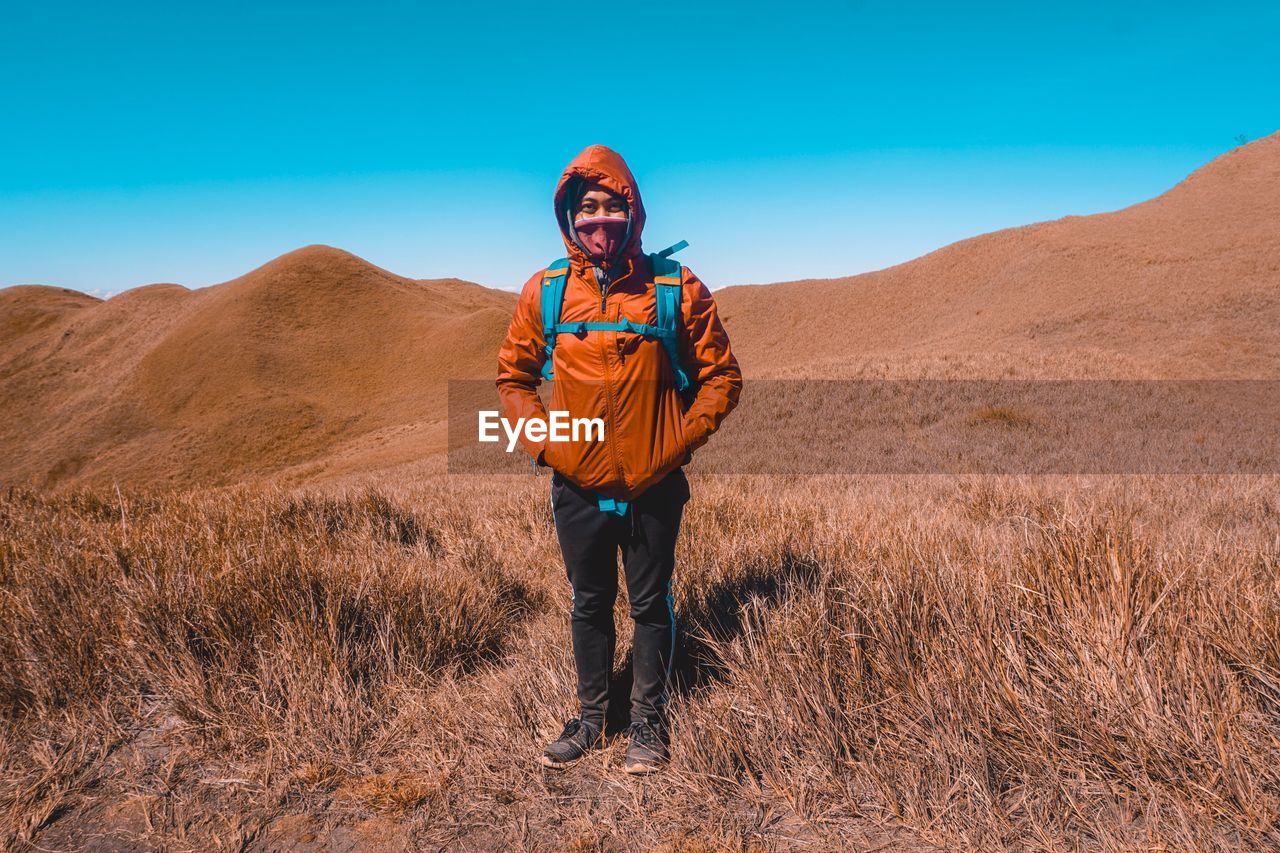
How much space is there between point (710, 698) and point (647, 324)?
1.50m

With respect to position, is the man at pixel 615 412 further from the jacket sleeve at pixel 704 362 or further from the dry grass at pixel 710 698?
the dry grass at pixel 710 698

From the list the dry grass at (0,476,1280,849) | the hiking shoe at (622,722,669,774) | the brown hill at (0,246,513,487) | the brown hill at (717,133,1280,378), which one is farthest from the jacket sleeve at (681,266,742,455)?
the brown hill at (0,246,513,487)

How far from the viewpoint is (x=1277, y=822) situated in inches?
63.5

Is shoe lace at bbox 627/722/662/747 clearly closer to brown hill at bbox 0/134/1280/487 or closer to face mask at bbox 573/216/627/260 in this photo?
face mask at bbox 573/216/627/260

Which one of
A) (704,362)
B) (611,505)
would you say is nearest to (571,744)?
(611,505)

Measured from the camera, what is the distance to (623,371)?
2.21 m

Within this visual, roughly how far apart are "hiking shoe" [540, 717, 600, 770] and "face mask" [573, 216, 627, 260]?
177cm

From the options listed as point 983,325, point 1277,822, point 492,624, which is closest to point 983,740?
point 1277,822

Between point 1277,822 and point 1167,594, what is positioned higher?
point 1167,594

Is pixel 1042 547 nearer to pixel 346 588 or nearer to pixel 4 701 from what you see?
pixel 346 588

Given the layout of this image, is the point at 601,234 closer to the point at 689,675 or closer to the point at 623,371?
the point at 623,371

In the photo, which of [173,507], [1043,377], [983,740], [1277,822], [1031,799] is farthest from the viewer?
[1043,377]

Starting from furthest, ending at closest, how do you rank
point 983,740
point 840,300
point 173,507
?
1. point 840,300
2. point 173,507
3. point 983,740

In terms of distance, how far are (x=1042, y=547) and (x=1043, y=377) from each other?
50.7 feet
